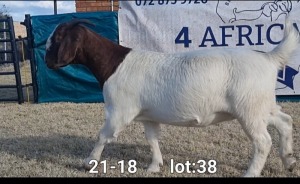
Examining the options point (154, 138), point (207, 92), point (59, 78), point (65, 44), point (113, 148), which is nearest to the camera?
point (207, 92)

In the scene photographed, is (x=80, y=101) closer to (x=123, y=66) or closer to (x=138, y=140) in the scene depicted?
(x=138, y=140)

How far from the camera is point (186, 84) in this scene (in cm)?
438

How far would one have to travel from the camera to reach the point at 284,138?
4.69 metres

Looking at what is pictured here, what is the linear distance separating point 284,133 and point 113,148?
232 centimetres

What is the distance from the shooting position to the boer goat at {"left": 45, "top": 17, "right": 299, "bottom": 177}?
14.0 ft

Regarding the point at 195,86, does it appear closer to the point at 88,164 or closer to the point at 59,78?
the point at 88,164

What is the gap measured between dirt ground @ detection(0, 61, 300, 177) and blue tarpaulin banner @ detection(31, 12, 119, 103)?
1.77m

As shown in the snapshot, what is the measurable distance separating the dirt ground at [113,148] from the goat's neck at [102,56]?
43.9 inches

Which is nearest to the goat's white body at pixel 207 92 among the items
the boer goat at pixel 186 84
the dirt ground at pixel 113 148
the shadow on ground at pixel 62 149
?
the boer goat at pixel 186 84

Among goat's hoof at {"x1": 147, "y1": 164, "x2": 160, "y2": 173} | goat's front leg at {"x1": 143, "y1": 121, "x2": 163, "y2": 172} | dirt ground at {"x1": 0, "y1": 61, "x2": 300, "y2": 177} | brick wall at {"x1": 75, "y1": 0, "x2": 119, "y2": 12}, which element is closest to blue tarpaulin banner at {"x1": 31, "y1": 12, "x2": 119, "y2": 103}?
dirt ground at {"x1": 0, "y1": 61, "x2": 300, "y2": 177}

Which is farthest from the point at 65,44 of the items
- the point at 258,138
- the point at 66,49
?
the point at 258,138

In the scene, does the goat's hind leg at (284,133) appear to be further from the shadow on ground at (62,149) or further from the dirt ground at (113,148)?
the shadow on ground at (62,149)

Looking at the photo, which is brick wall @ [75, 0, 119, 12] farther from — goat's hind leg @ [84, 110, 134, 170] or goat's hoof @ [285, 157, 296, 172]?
goat's hoof @ [285, 157, 296, 172]
